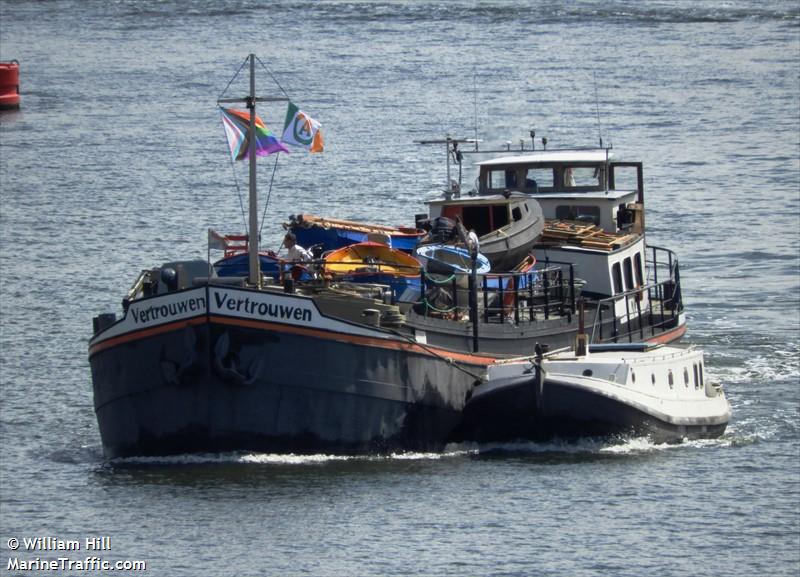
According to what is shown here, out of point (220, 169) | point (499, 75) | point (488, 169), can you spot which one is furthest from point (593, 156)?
point (499, 75)

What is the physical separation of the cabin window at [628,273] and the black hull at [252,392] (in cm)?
978

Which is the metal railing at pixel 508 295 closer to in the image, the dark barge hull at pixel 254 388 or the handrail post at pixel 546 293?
the handrail post at pixel 546 293

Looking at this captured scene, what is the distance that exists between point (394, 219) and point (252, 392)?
2796 centimetres

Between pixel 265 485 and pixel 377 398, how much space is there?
8.82 feet

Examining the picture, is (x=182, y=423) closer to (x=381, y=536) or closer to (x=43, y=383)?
(x=381, y=536)

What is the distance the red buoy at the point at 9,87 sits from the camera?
82750 mm

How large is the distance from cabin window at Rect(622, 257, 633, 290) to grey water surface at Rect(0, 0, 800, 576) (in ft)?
10.4

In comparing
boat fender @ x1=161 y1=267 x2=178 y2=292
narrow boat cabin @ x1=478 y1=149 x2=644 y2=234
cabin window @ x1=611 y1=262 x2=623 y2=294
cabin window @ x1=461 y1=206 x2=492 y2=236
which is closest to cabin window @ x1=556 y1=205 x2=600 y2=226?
narrow boat cabin @ x1=478 y1=149 x2=644 y2=234

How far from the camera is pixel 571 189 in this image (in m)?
45.0

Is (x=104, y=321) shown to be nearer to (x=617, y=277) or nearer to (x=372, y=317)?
(x=372, y=317)

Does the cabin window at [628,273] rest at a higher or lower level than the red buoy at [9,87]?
lower

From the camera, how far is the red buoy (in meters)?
82.8

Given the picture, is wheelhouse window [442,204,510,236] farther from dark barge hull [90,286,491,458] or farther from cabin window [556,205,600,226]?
dark barge hull [90,286,491,458]

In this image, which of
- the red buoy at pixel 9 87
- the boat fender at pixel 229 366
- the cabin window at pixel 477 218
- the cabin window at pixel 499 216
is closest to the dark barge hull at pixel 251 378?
the boat fender at pixel 229 366
